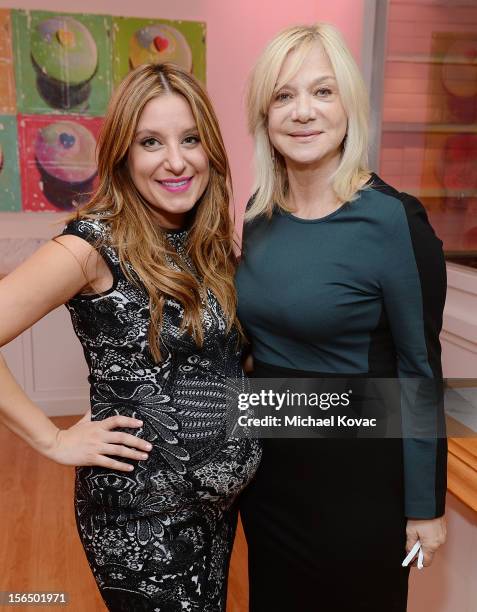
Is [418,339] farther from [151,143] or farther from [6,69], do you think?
[6,69]

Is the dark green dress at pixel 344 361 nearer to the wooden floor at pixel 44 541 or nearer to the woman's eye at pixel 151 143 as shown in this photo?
the woman's eye at pixel 151 143

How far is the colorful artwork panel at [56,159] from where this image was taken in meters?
3.56

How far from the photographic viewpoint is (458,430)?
1338 mm

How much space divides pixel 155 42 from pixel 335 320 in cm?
291

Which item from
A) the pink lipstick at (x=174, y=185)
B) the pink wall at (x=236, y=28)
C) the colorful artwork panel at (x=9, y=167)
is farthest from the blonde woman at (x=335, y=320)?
the colorful artwork panel at (x=9, y=167)

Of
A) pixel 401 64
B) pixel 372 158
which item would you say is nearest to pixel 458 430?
pixel 372 158

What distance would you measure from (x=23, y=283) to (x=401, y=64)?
2744 mm

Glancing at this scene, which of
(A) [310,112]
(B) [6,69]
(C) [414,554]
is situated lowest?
(C) [414,554]

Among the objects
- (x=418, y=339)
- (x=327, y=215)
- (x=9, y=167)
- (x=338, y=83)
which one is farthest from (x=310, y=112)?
(x=9, y=167)

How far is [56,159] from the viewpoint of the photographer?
142 inches

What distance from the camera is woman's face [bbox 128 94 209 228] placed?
3.94ft

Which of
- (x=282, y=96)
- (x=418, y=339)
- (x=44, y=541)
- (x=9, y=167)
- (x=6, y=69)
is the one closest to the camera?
(x=418, y=339)

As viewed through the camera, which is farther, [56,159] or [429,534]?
[56,159]

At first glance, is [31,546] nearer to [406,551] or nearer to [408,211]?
[406,551]
